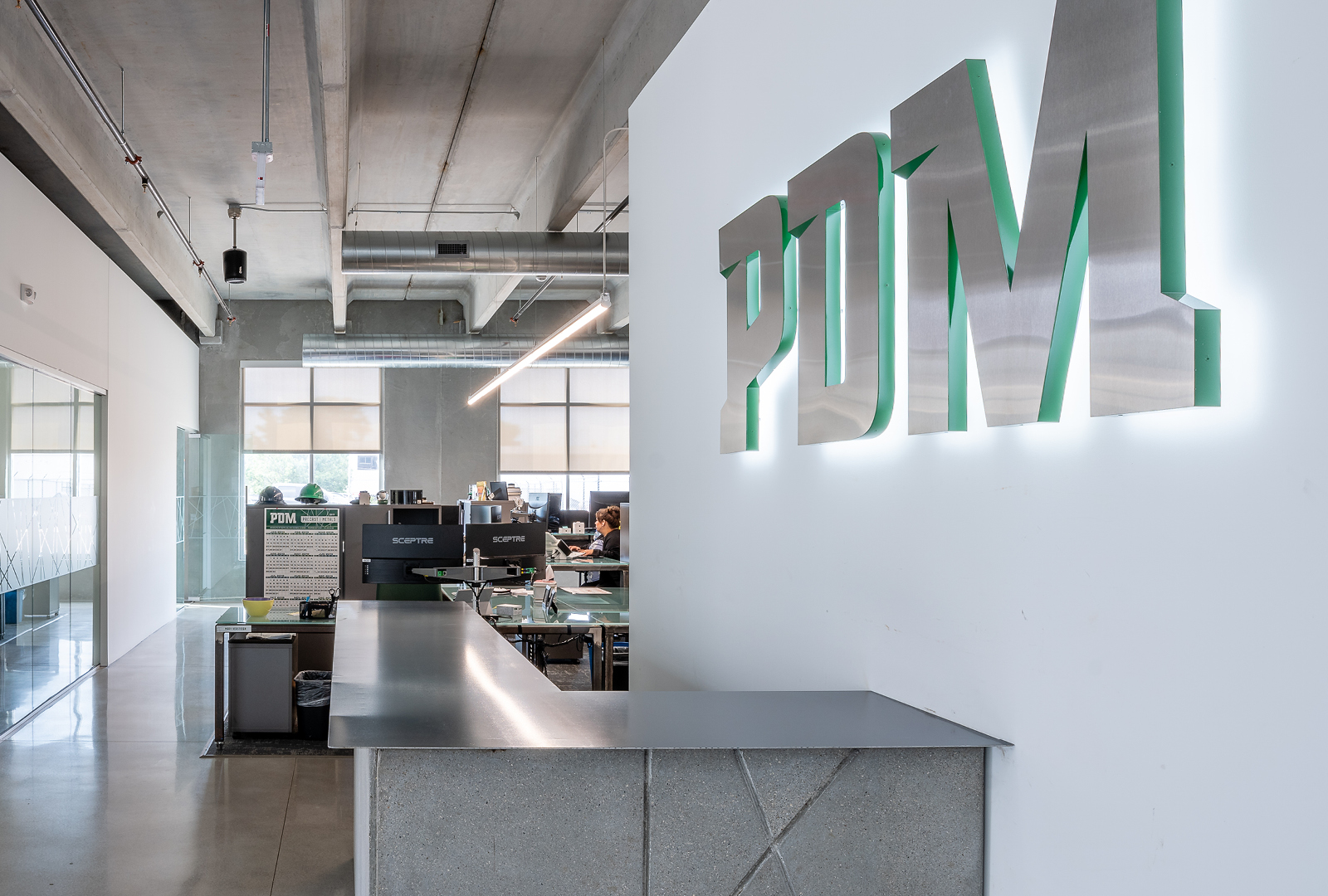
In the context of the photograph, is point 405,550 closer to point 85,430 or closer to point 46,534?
point 46,534

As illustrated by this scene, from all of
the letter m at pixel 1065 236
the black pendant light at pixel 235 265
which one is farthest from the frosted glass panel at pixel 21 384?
the letter m at pixel 1065 236

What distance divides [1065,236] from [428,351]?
12.7 metres

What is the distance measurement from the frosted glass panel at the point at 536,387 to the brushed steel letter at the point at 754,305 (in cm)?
1331

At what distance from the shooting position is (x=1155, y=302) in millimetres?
1308

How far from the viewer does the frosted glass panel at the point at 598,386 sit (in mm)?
16391

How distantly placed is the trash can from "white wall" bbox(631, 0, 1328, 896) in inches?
158

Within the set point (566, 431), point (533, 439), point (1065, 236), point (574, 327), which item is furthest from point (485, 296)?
point (1065, 236)

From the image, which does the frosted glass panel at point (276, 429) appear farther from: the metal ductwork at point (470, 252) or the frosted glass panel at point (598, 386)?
the metal ductwork at point (470, 252)

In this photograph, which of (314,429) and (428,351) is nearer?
(428,351)

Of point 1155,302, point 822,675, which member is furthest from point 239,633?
point 1155,302

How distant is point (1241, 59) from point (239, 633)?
6230 millimetres

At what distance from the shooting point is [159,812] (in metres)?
4.60

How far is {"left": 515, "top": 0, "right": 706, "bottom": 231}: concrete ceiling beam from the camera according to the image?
5.23 meters

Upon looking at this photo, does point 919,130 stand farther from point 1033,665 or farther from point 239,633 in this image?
point 239,633
